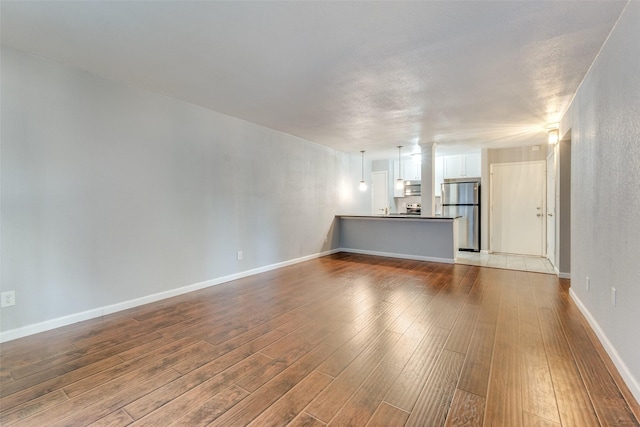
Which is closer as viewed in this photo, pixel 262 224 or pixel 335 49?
pixel 335 49

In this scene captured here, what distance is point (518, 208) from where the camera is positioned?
628 cm

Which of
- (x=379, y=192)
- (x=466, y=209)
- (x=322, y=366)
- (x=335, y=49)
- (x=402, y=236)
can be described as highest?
(x=335, y=49)

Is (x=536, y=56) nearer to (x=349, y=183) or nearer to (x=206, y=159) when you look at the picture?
(x=206, y=159)

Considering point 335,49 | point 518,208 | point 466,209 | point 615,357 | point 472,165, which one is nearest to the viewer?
point 615,357

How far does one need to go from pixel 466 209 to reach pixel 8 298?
7580mm

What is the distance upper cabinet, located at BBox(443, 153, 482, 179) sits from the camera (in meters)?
7.02

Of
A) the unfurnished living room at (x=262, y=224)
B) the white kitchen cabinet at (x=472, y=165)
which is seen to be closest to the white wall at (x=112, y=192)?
the unfurnished living room at (x=262, y=224)

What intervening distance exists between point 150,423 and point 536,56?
3862 mm

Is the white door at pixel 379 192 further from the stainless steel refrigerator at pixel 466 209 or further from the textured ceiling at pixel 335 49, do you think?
the textured ceiling at pixel 335 49

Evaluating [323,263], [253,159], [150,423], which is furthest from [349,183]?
[150,423]

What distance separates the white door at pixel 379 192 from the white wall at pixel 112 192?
438cm

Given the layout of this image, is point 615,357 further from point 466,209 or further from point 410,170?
point 410,170

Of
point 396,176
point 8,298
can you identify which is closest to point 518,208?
point 396,176

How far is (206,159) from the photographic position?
13.0 ft
